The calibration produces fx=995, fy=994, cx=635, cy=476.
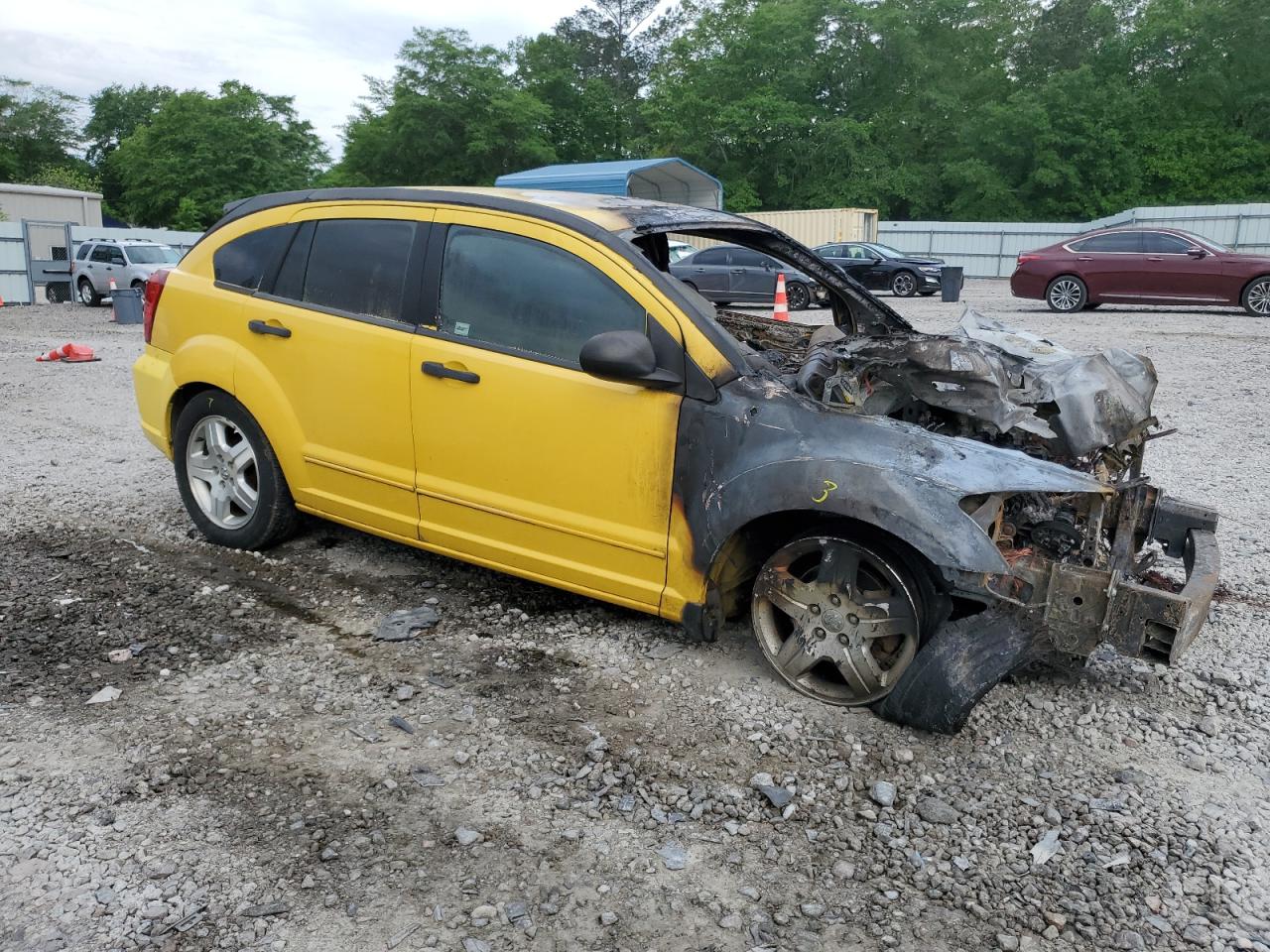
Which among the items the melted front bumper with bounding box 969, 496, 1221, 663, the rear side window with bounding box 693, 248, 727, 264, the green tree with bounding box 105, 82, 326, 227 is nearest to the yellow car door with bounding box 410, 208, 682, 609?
the melted front bumper with bounding box 969, 496, 1221, 663

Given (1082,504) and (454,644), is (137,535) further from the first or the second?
(1082,504)

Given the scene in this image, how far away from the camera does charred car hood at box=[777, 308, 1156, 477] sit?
11.6 feet

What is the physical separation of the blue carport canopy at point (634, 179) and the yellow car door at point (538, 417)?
20821 mm

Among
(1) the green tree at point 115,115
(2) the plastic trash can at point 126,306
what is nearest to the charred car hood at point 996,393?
(2) the plastic trash can at point 126,306

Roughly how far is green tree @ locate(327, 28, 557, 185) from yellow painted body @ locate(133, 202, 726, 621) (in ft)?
151

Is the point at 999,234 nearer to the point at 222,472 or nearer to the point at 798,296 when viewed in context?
the point at 798,296

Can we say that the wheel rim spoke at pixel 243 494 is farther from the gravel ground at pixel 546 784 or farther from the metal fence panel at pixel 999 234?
the metal fence panel at pixel 999 234

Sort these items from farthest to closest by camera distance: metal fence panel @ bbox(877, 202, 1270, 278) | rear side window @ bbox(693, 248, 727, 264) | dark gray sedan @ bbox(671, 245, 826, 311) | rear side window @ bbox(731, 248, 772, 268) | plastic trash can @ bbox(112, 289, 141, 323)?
metal fence panel @ bbox(877, 202, 1270, 278) < rear side window @ bbox(693, 248, 727, 264) < dark gray sedan @ bbox(671, 245, 826, 311) < rear side window @ bbox(731, 248, 772, 268) < plastic trash can @ bbox(112, 289, 141, 323)

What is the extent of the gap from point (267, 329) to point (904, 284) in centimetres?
2068

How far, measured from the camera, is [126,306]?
18.8m

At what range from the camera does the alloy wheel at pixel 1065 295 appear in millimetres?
17641

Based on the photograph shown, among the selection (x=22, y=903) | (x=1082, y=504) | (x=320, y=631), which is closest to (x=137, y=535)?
(x=320, y=631)

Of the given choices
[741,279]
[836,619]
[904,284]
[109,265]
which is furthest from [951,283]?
[836,619]

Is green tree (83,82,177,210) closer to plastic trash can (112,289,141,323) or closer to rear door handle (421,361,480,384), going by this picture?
plastic trash can (112,289,141,323)
